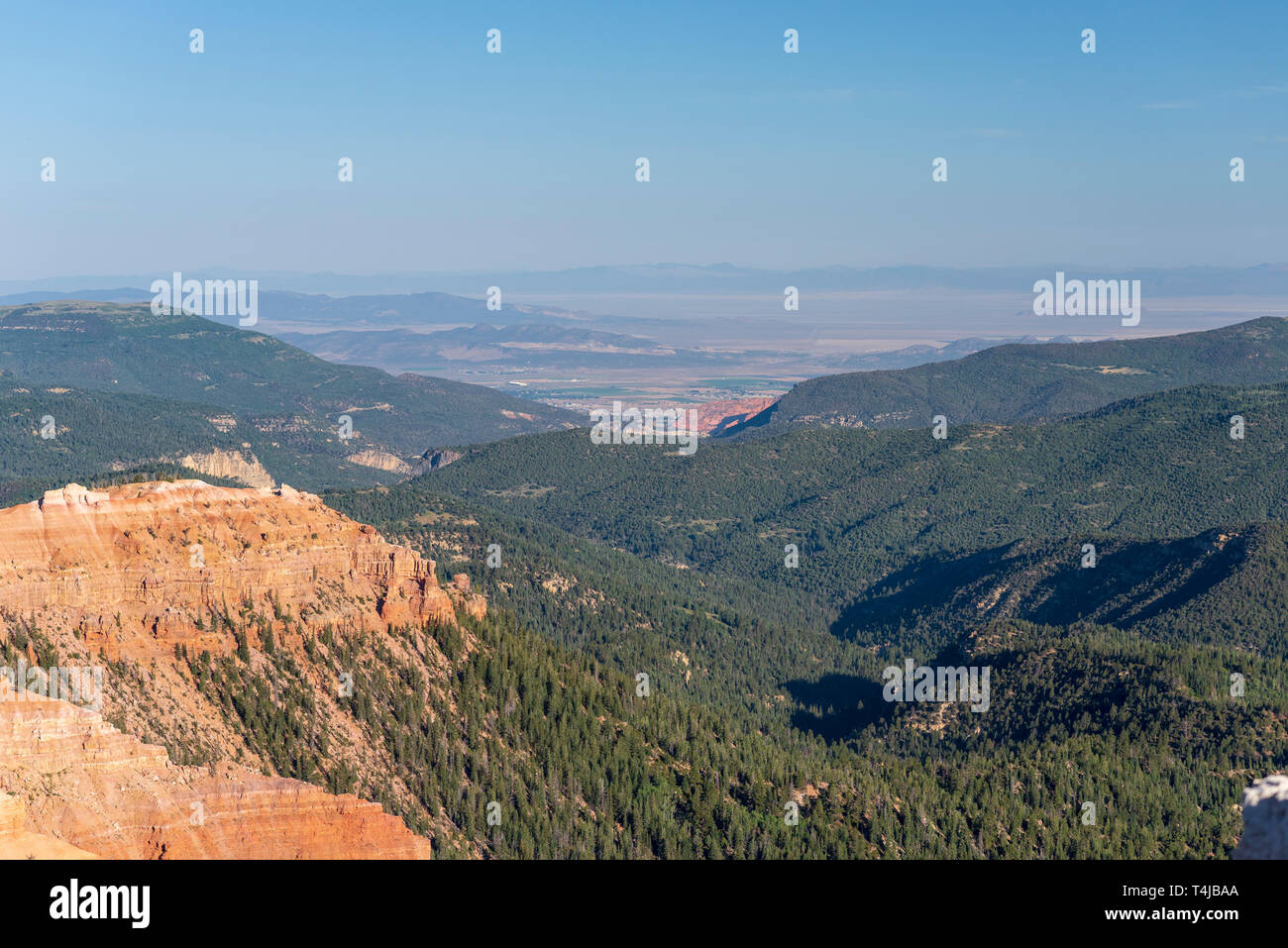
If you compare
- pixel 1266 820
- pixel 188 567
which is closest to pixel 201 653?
pixel 188 567

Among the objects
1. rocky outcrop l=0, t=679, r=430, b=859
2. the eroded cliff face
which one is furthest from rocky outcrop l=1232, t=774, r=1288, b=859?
the eroded cliff face

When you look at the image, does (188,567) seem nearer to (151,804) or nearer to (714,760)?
(151,804)

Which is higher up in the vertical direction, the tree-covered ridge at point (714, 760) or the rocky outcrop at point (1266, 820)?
the rocky outcrop at point (1266, 820)

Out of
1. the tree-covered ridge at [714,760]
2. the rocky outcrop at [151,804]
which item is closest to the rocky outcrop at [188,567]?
the tree-covered ridge at [714,760]

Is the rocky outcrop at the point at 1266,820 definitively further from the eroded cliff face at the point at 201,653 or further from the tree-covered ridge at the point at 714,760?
the tree-covered ridge at the point at 714,760

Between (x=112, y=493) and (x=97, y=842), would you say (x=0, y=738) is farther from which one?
(x=112, y=493)

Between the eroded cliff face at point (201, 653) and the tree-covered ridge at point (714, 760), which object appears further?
the tree-covered ridge at point (714, 760)
